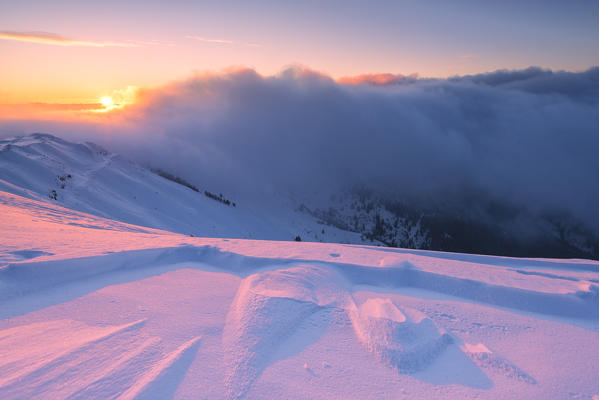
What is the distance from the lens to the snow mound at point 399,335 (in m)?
2.21

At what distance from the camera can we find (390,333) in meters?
2.48

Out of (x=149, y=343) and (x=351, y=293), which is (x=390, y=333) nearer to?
(x=351, y=293)

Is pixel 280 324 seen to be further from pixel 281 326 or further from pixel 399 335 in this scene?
pixel 399 335

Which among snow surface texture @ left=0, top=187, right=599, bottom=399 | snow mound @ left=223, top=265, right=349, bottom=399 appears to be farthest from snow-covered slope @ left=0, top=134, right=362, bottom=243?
snow mound @ left=223, top=265, right=349, bottom=399

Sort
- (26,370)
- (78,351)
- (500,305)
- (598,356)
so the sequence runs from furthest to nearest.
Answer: (500,305) → (598,356) → (78,351) → (26,370)

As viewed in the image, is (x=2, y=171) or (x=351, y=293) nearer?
(x=351, y=293)

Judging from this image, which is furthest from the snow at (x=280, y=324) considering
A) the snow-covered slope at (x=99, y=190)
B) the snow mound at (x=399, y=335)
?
the snow-covered slope at (x=99, y=190)

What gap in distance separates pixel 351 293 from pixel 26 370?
287 centimetres

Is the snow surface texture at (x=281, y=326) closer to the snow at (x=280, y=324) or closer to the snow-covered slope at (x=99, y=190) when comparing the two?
the snow at (x=280, y=324)

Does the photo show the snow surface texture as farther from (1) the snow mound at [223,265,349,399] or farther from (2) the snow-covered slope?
(2) the snow-covered slope

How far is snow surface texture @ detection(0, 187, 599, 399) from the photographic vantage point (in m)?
1.89

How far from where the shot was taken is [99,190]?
55.1 ft

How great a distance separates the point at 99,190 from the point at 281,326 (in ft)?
60.7

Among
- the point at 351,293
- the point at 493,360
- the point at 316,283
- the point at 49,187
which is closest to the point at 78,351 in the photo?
the point at 316,283
